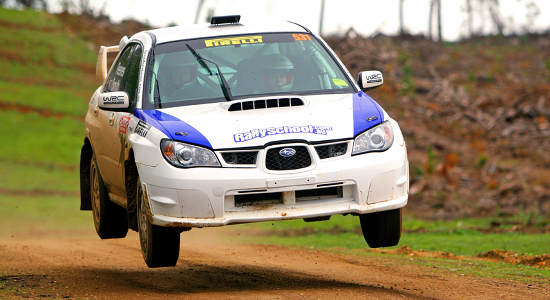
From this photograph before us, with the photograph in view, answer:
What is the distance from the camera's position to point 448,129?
29.4m

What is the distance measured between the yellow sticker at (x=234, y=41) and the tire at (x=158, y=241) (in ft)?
5.13

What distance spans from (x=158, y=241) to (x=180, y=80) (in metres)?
1.46

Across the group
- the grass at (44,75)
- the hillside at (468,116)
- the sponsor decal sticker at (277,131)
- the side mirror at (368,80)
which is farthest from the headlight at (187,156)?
the grass at (44,75)

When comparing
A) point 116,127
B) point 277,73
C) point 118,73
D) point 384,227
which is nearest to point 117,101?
point 116,127

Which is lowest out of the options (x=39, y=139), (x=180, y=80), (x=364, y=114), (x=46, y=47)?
(x=39, y=139)

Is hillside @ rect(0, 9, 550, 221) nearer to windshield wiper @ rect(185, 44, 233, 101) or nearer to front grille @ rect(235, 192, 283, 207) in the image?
windshield wiper @ rect(185, 44, 233, 101)

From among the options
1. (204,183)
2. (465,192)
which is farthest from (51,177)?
(204,183)

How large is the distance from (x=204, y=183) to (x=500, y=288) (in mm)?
2461

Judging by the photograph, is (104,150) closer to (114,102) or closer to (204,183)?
(114,102)

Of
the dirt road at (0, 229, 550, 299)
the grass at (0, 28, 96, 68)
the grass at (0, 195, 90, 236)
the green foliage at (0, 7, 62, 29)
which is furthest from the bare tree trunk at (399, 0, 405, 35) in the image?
the dirt road at (0, 229, 550, 299)

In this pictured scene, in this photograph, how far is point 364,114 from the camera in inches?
310

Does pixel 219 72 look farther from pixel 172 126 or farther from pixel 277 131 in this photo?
pixel 277 131

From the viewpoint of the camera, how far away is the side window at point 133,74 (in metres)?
8.78

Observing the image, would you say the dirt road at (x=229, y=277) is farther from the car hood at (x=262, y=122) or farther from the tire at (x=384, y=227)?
the car hood at (x=262, y=122)
